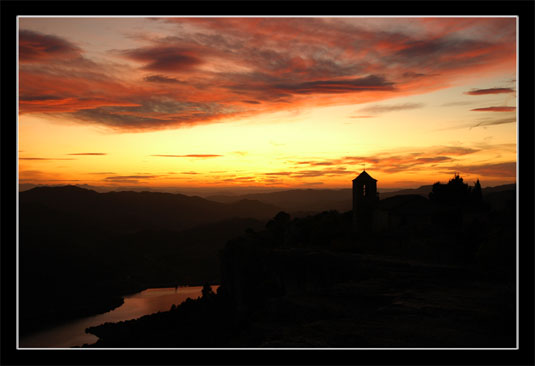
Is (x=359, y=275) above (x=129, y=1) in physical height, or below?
below

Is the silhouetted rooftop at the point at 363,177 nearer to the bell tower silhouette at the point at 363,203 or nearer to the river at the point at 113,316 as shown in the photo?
the bell tower silhouette at the point at 363,203

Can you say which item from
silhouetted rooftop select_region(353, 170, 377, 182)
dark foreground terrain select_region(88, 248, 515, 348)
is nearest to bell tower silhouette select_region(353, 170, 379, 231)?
silhouetted rooftop select_region(353, 170, 377, 182)

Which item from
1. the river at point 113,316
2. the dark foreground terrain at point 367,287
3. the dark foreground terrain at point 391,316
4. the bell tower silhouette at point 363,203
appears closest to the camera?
the dark foreground terrain at point 391,316

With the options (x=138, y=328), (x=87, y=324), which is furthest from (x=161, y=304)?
(x=138, y=328)

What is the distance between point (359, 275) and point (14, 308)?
2069 centimetres

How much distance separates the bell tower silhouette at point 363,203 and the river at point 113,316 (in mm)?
51975

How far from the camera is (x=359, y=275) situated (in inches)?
987

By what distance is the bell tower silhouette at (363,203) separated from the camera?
49125mm

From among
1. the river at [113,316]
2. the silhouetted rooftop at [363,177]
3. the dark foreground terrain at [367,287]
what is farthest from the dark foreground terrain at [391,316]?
the river at [113,316]

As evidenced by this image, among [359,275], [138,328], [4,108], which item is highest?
[4,108]

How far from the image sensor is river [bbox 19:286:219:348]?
3115 inches

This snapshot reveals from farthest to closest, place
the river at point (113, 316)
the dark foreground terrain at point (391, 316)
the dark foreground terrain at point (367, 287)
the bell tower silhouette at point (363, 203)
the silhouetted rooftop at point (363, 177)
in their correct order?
1. the river at point (113, 316)
2. the silhouetted rooftop at point (363, 177)
3. the bell tower silhouette at point (363, 203)
4. the dark foreground terrain at point (367, 287)
5. the dark foreground terrain at point (391, 316)

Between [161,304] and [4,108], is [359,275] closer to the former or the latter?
[4,108]

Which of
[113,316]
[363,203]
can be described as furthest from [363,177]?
[113,316]
